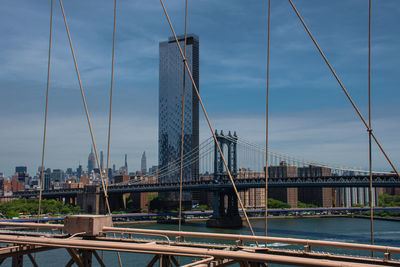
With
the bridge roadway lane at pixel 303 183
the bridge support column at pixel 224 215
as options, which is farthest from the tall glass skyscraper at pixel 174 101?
the bridge support column at pixel 224 215

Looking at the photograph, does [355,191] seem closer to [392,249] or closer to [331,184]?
[331,184]

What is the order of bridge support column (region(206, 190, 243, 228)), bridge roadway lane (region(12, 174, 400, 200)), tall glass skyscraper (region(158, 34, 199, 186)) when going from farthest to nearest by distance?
tall glass skyscraper (region(158, 34, 199, 186)) < bridge support column (region(206, 190, 243, 228)) < bridge roadway lane (region(12, 174, 400, 200))

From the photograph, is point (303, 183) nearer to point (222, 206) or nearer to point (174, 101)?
point (222, 206)

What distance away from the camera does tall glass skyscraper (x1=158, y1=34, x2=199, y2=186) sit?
130250mm

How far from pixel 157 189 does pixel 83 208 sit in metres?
13.1

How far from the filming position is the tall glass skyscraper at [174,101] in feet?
427

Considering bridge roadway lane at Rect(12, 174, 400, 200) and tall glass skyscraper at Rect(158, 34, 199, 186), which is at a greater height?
tall glass skyscraper at Rect(158, 34, 199, 186)

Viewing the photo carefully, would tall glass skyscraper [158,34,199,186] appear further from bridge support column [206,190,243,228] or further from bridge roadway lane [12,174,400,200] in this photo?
bridge support column [206,190,243,228]

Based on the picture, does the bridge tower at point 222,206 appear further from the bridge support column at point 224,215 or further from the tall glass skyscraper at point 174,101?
the tall glass skyscraper at point 174,101

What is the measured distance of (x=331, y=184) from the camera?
150ft

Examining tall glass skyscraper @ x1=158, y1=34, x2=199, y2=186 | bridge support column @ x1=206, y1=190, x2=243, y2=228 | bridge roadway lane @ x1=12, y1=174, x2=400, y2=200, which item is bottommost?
bridge support column @ x1=206, y1=190, x2=243, y2=228

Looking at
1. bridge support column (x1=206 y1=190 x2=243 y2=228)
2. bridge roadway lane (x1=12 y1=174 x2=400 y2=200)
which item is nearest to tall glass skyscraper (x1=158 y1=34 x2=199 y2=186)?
bridge roadway lane (x1=12 y1=174 x2=400 y2=200)

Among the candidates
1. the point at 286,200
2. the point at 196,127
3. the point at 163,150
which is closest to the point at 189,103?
the point at 196,127

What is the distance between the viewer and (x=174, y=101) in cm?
13800
